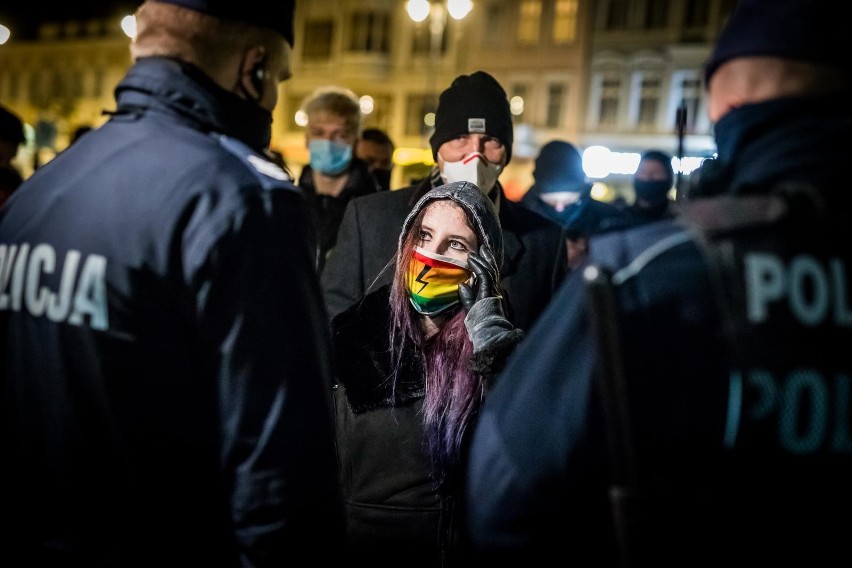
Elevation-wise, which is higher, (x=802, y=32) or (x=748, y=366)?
(x=802, y=32)

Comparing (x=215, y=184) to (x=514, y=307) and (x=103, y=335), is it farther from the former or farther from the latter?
(x=514, y=307)

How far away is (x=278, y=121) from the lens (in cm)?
3716

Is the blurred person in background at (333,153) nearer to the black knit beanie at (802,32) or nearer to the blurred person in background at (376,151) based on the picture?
the blurred person in background at (376,151)

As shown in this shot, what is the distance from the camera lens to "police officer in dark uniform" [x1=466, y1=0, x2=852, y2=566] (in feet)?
4.20

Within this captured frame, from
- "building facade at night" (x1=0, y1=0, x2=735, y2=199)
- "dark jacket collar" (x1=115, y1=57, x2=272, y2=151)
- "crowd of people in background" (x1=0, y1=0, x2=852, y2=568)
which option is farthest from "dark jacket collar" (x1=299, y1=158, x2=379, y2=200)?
"building facade at night" (x1=0, y1=0, x2=735, y2=199)

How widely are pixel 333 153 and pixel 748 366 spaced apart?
4404 millimetres

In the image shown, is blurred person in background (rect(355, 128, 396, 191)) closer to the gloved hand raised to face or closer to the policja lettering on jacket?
the gloved hand raised to face

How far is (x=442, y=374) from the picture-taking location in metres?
2.70

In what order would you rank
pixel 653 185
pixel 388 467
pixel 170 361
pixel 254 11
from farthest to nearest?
pixel 653 185, pixel 388 467, pixel 254 11, pixel 170 361

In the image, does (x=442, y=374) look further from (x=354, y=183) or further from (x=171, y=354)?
(x=354, y=183)

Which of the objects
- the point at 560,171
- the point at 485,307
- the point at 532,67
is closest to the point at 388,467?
the point at 485,307

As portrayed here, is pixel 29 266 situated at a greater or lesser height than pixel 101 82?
lesser

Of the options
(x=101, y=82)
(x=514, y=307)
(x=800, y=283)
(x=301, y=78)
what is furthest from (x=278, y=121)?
(x=800, y=283)

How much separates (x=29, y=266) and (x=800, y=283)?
60.7 inches
